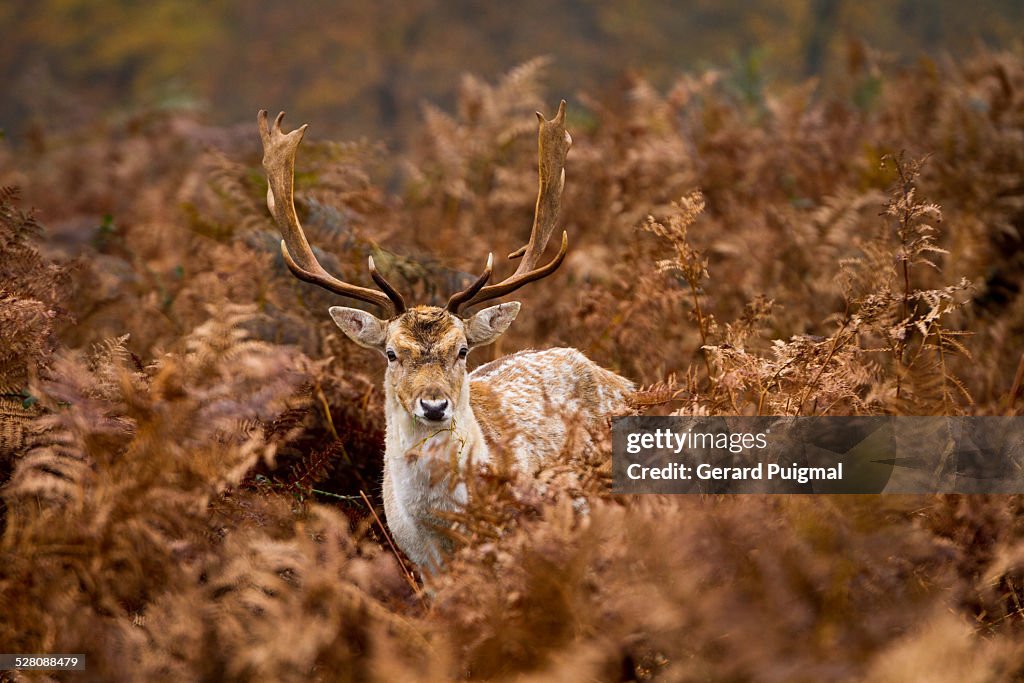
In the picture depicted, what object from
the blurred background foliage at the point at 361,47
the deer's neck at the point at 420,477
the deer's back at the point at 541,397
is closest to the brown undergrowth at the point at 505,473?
the deer's neck at the point at 420,477

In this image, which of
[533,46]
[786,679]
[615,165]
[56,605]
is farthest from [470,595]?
[533,46]

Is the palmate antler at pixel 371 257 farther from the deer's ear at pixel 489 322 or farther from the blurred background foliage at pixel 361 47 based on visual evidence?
the blurred background foliage at pixel 361 47

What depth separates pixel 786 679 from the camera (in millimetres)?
2320

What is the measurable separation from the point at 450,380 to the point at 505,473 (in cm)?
107

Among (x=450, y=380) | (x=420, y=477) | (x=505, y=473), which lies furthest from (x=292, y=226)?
(x=505, y=473)

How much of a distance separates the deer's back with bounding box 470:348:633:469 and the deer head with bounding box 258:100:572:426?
39 cm

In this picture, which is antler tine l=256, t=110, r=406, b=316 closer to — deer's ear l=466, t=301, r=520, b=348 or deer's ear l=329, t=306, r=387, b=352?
deer's ear l=329, t=306, r=387, b=352

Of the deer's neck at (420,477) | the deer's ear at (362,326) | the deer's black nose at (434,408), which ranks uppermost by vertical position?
the deer's ear at (362,326)

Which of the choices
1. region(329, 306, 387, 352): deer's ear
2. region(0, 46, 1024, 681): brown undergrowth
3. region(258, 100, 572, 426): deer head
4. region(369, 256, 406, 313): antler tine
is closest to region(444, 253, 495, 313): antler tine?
region(258, 100, 572, 426): deer head

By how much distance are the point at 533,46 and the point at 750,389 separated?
38.7ft

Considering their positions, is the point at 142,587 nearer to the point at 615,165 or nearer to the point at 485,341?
the point at 485,341

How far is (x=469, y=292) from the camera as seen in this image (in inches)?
175

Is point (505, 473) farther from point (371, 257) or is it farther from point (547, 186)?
point (547, 186)

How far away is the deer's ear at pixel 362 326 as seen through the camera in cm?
449
